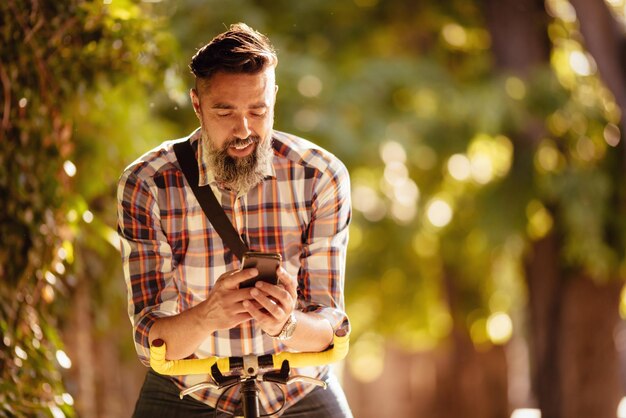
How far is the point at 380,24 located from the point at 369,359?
15.4 feet

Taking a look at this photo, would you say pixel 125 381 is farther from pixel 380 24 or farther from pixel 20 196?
pixel 20 196

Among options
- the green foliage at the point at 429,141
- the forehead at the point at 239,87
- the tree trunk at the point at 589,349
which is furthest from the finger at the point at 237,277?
the tree trunk at the point at 589,349

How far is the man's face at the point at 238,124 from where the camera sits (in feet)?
9.89

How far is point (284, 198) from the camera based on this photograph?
3.21 meters

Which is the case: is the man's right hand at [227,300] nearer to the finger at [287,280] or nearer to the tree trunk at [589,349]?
the finger at [287,280]

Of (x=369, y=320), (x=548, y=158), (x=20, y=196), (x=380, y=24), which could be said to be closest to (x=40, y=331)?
(x=20, y=196)

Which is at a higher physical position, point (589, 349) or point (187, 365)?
point (187, 365)

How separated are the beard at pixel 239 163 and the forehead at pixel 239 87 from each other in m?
0.11

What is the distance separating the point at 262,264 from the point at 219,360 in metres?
0.37

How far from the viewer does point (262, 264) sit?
2.75m

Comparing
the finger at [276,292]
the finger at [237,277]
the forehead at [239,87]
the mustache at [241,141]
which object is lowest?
the finger at [276,292]

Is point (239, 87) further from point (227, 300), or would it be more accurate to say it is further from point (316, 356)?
point (316, 356)

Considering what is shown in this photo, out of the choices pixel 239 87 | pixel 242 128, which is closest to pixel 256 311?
pixel 242 128

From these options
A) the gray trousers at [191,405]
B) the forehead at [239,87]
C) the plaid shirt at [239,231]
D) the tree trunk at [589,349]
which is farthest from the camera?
the tree trunk at [589,349]
